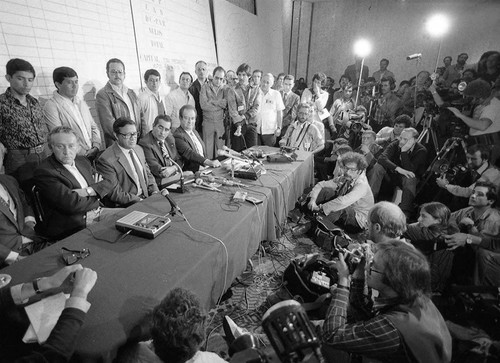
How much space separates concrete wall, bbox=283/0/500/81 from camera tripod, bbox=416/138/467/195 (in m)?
5.61

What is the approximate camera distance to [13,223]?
1.80 meters

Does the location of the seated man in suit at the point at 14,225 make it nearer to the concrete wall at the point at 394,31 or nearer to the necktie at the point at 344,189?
the necktie at the point at 344,189

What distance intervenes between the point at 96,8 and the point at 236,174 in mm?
2919

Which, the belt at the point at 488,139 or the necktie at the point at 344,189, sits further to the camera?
the belt at the point at 488,139

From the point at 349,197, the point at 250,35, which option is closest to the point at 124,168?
the point at 349,197

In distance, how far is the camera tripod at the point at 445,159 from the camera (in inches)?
134

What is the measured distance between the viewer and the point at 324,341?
1.25 metres

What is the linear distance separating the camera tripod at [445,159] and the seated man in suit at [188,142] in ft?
9.76

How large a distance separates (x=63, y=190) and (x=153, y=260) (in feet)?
3.57

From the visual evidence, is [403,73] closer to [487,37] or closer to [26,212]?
[487,37]

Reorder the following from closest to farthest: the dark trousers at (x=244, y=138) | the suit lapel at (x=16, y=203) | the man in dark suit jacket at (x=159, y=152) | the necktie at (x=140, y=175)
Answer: the suit lapel at (x=16, y=203) < the necktie at (x=140, y=175) < the man in dark suit jacket at (x=159, y=152) < the dark trousers at (x=244, y=138)

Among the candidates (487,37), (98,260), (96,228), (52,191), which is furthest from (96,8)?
(487,37)

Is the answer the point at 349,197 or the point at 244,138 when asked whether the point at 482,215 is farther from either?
the point at 244,138

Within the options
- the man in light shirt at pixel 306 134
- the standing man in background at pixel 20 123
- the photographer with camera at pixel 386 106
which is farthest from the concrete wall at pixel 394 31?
the standing man in background at pixel 20 123
